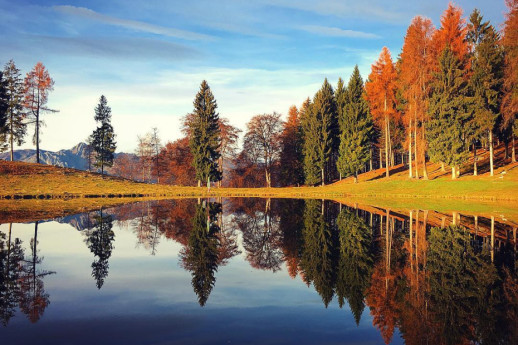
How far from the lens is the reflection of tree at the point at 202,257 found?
36.6 ft

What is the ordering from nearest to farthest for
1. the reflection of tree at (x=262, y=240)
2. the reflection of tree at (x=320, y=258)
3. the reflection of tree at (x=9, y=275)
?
1. the reflection of tree at (x=9, y=275)
2. the reflection of tree at (x=320, y=258)
3. the reflection of tree at (x=262, y=240)

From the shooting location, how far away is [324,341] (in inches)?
292

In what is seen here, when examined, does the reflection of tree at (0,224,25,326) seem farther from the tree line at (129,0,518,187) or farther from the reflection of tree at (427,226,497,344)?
the tree line at (129,0,518,187)

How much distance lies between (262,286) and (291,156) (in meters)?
63.8

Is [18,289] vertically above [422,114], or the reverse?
[422,114]

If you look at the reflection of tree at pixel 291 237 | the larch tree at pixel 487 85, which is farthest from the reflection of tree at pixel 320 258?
the larch tree at pixel 487 85

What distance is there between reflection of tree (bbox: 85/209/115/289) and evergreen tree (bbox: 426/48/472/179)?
38.8 meters

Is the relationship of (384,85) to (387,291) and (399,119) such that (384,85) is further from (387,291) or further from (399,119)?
(387,291)

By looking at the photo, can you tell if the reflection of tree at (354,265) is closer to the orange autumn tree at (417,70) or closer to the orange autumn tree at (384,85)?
the orange autumn tree at (417,70)

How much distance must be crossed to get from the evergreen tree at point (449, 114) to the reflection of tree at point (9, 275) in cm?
4451

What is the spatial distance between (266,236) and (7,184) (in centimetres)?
4228

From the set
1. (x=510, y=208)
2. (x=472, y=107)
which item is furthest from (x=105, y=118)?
(x=510, y=208)

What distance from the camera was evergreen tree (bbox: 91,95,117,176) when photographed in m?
78.2

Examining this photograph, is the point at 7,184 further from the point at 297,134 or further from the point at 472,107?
the point at 472,107
